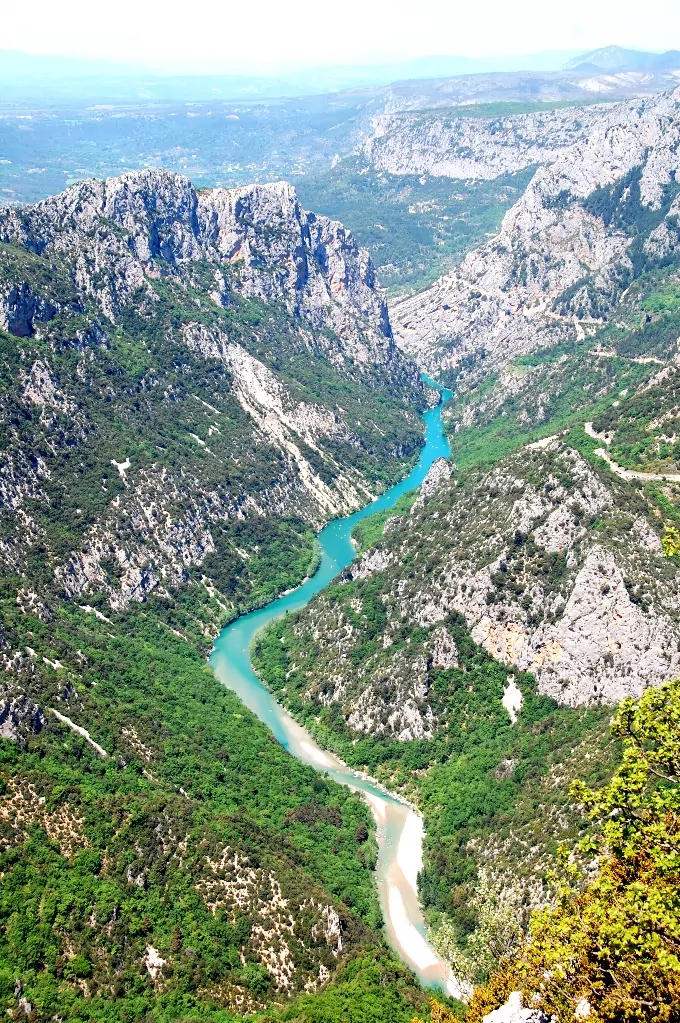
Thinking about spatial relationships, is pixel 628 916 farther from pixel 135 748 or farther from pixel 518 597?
pixel 518 597

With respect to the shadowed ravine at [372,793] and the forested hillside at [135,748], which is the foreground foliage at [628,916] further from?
the shadowed ravine at [372,793]

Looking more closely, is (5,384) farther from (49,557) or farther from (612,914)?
(612,914)

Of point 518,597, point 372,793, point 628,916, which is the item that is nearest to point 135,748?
point 372,793

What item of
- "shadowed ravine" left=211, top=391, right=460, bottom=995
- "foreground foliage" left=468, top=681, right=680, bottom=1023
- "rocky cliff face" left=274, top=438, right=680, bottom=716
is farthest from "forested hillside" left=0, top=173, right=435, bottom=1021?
"foreground foliage" left=468, top=681, right=680, bottom=1023

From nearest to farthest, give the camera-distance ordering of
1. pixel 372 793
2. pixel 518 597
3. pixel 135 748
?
1. pixel 135 748
2. pixel 372 793
3. pixel 518 597

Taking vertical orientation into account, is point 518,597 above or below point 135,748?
above

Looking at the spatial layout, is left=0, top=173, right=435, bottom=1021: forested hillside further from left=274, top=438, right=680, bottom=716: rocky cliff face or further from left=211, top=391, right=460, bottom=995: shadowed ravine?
left=274, top=438, right=680, bottom=716: rocky cliff face

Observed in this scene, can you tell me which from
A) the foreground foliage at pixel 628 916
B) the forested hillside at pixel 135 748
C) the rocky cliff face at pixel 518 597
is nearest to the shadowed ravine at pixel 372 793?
the forested hillside at pixel 135 748
